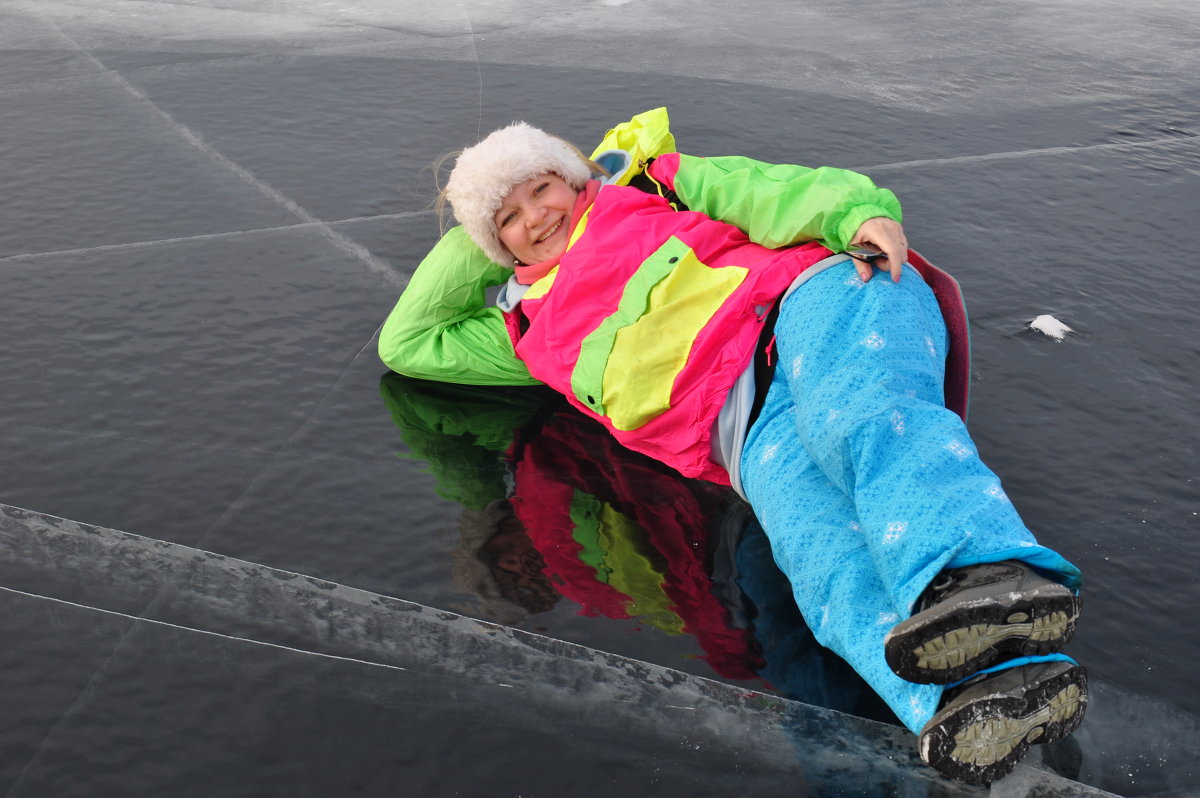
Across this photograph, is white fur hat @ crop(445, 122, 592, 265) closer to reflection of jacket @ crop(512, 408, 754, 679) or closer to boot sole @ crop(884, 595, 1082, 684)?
reflection of jacket @ crop(512, 408, 754, 679)

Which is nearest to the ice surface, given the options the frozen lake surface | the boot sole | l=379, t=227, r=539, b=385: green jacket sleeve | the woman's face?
the frozen lake surface

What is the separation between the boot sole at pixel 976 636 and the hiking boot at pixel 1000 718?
24 mm

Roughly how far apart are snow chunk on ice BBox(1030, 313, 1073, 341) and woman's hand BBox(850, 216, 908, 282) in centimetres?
76

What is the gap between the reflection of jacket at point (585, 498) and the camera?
169cm

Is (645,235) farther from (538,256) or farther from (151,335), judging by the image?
(151,335)

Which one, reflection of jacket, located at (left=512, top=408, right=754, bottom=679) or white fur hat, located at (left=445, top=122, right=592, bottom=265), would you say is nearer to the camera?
reflection of jacket, located at (left=512, top=408, right=754, bottom=679)

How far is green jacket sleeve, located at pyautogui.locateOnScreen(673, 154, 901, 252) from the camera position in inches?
72.5

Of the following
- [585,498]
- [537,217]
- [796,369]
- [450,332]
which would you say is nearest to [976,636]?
[796,369]

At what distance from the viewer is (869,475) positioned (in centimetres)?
142

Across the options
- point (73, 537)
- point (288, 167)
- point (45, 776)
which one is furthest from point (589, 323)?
point (288, 167)

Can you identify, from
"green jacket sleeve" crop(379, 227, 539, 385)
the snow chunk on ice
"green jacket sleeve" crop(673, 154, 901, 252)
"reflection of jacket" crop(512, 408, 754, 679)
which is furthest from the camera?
the snow chunk on ice

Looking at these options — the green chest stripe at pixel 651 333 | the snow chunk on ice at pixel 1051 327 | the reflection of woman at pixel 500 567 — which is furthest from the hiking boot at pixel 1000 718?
the snow chunk on ice at pixel 1051 327

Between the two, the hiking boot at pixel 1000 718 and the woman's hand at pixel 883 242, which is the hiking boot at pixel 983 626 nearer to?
the hiking boot at pixel 1000 718

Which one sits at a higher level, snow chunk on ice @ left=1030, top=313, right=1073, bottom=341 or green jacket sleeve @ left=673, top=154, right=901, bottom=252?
green jacket sleeve @ left=673, top=154, right=901, bottom=252
